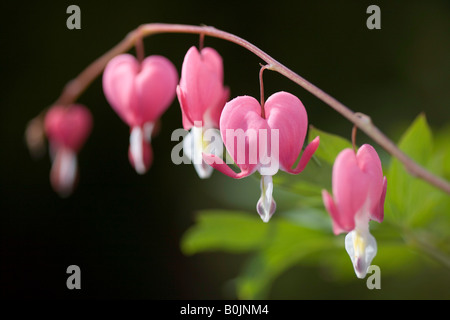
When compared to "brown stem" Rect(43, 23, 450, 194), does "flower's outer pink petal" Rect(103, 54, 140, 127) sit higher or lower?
higher

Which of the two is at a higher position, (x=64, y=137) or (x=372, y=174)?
(x=64, y=137)

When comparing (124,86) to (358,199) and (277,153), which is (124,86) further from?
(358,199)

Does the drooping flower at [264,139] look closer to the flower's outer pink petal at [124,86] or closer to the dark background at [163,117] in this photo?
the flower's outer pink petal at [124,86]

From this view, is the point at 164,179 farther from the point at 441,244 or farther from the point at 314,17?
the point at 441,244

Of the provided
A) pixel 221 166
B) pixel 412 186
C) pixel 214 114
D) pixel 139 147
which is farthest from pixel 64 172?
pixel 412 186

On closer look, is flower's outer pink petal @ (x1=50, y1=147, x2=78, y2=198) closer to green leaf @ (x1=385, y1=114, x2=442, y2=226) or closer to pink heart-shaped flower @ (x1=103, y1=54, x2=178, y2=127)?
pink heart-shaped flower @ (x1=103, y1=54, x2=178, y2=127)

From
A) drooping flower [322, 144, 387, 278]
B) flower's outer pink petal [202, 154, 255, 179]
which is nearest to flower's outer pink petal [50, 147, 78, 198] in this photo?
flower's outer pink petal [202, 154, 255, 179]

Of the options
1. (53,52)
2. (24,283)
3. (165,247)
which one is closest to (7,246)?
(24,283)
